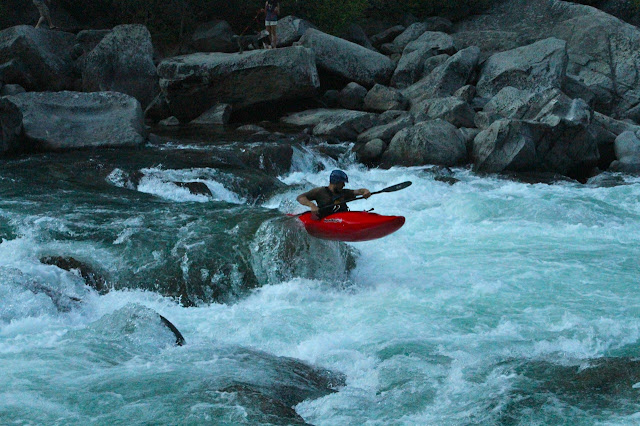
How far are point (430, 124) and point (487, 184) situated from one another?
1753mm

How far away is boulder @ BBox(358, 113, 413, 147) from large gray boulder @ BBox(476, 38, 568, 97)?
9.55 feet

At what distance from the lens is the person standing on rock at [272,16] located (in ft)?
50.1

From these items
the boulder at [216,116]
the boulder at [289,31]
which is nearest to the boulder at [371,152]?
the boulder at [216,116]

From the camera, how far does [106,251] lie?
7.61 m

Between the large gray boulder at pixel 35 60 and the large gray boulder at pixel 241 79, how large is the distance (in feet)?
7.87

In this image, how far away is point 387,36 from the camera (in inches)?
851

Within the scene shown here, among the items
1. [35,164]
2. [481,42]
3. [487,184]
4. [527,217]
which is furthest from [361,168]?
[481,42]

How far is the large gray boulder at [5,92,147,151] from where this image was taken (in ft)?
40.1

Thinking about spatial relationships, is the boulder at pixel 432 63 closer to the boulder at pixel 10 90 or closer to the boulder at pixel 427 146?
the boulder at pixel 427 146

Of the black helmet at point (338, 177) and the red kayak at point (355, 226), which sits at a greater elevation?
the black helmet at point (338, 177)

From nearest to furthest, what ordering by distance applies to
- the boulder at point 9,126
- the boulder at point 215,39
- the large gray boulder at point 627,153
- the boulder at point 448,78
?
the boulder at point 9,126 < the large gray boulder at point 627,153 < the boulder at point 448,78 < the boulder at point 215,39

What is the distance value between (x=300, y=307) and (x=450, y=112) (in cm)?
791

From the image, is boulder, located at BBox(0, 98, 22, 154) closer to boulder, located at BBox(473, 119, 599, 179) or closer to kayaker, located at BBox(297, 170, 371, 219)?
kayaker, located at BBox(297, 170, 371, 219)

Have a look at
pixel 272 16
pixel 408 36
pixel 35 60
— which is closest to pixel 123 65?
pixel 35 60
